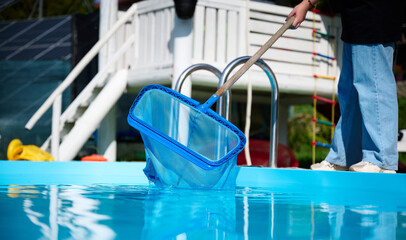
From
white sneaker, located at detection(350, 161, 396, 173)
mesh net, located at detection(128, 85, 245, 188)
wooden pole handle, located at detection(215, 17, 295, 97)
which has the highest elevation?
wooden pole handle, located at detection(215, 17, 295, 97)

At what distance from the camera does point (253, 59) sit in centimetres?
236

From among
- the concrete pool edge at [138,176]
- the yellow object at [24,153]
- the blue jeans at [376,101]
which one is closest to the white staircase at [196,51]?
the yellow object at [24,153]

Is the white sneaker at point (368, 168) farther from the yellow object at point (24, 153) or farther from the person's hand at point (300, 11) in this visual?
the yellow object at point (24, 153)

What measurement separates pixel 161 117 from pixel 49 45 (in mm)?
4657

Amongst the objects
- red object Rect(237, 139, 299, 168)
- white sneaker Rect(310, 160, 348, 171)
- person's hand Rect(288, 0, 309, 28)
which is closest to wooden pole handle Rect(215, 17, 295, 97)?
person's hand Rect(288, 0, 309, 28)

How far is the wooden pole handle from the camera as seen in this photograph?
90.2 inches

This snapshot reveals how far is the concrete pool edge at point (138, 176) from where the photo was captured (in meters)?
2.32

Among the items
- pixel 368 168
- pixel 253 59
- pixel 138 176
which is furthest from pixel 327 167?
pixel 138 176

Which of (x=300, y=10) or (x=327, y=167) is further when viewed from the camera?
(x=327, y=167)

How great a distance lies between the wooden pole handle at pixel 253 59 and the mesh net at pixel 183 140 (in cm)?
18

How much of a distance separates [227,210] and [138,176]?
4.27 ft

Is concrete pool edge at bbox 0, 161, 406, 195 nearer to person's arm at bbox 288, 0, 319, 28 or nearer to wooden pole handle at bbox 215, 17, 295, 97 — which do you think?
wooden pole handle at bbox 215, 17, 295, 97

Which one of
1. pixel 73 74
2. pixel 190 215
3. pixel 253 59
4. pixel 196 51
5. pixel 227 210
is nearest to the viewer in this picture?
pixel 190 215

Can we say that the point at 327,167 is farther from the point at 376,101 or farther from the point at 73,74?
the point at 73,74
